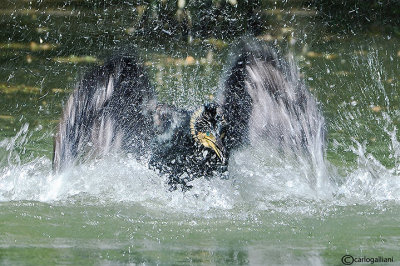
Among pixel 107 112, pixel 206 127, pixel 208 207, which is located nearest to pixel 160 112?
pixel 206 127

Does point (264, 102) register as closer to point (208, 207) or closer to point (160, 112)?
point (160, 112)

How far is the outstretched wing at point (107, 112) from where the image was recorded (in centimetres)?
693

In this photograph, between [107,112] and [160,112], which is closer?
[160,112]

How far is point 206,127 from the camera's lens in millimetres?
6422

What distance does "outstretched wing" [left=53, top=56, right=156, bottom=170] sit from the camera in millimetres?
6934

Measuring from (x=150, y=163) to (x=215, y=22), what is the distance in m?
7.80

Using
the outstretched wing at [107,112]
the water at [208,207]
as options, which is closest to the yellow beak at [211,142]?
the water at [208,207]

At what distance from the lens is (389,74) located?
1388cm

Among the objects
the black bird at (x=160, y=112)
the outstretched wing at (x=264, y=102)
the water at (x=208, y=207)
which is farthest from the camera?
the outstretched wing at (x=264, y=102)

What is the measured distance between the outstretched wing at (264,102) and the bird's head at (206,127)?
0.28m

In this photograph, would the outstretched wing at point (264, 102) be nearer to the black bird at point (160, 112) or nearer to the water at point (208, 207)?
the black bird at point (160, 112)

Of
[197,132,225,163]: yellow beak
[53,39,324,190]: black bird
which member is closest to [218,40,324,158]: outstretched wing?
[53,39,324,190]: black bird

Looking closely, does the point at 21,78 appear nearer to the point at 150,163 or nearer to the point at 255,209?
the point at 150,163

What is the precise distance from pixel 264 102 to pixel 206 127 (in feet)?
2.58
